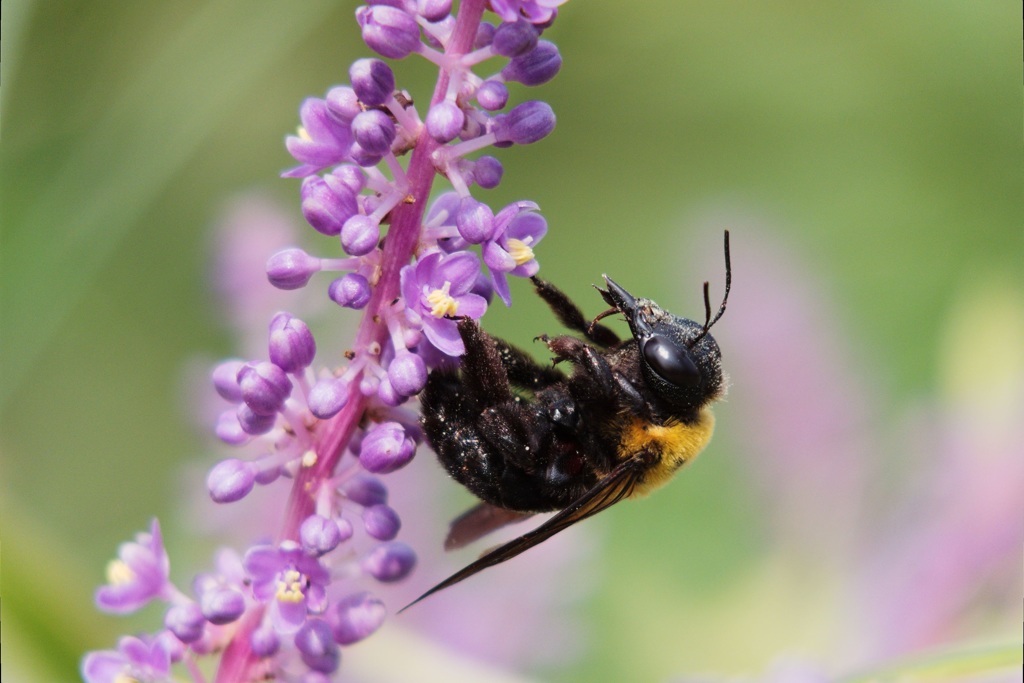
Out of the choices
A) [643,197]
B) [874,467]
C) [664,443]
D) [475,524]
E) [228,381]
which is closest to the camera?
[228,381]

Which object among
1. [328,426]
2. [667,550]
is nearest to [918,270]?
[667,550]

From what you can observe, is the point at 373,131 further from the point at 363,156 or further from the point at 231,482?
the point at 231,482

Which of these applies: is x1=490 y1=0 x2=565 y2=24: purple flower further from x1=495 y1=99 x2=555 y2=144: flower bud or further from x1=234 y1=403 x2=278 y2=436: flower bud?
x1=234 y1=403 x2=278 y2=436: flower bud

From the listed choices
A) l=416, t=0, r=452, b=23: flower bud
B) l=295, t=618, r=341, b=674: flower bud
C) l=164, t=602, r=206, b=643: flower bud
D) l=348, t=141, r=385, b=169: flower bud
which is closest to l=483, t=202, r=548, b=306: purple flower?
l=348, t=141, r=385, b=169: flower bud

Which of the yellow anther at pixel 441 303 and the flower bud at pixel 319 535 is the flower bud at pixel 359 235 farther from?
the flower bud at pixel 319 535

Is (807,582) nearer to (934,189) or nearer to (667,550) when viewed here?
(667,550)

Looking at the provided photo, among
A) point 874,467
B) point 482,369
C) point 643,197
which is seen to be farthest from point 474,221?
point 643,197
